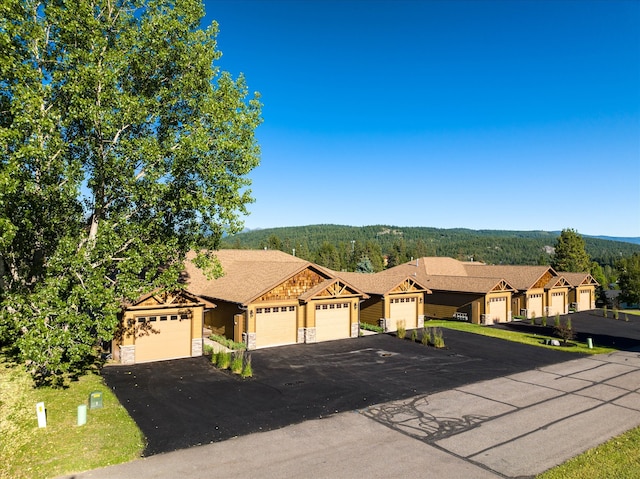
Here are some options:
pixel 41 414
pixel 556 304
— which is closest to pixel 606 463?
pixel 41 414

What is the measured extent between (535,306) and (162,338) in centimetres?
3430

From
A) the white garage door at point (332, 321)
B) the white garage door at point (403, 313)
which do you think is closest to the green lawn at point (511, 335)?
the white garage door at point (403, 313)

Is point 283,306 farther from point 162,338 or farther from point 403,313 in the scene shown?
point 403,313

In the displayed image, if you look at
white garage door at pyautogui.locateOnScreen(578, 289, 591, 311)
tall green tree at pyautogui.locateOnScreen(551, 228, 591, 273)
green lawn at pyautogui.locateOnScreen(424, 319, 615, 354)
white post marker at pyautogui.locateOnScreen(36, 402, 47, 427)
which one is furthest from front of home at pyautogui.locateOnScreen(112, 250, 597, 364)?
tall green tree at pyautogui.locateOnScreen(551, 228, 591, 273)

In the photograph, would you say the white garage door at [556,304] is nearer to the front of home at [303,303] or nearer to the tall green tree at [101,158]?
the front of home at [303,303]

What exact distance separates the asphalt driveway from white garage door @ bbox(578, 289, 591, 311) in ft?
80.2

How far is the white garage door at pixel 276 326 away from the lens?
78.4ft

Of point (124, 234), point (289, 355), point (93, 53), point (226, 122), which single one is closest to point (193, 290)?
point (289, 355)

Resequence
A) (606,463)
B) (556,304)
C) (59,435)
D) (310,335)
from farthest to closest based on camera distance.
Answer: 1. (556,304)
2. (310,335)
3. (59,435)
4. (606,463)

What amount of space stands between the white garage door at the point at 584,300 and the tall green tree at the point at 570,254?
17173mm

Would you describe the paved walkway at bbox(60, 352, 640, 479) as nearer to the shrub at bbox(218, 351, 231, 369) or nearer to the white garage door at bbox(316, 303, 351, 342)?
the shrub at bbox(218, 351, 231, 369)

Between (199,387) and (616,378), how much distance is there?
17.9 meters

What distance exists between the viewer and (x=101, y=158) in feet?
54.7

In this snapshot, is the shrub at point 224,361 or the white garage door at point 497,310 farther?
the white garage door at point 497,310
